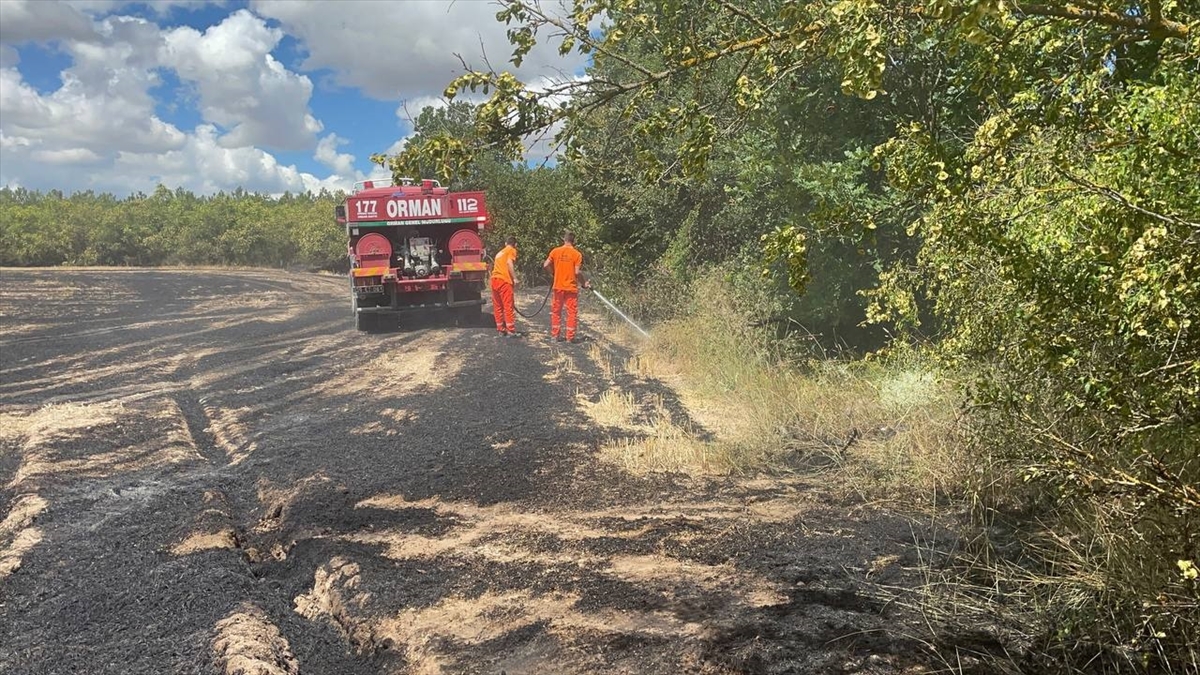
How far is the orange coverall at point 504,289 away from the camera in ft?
46.6

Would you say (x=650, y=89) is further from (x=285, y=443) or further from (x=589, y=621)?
(x=285, y=443)

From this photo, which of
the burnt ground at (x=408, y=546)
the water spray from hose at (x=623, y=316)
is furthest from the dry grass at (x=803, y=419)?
the water spray from hose at (x=623, y=316)

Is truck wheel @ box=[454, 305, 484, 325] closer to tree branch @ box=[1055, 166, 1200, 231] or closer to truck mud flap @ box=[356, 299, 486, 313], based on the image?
truck mud flap @ box=[356, 299, 486, 313]

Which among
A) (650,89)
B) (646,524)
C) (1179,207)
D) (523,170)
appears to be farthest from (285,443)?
(523,170)

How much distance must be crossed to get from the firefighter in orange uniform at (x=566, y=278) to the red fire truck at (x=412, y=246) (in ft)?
6.71

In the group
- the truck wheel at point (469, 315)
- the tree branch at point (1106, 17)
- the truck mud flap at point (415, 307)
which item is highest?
the tree branch at point (1106, 17)

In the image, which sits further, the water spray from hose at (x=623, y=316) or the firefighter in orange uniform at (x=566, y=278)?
the water spray from hose at (x=623, y=316)

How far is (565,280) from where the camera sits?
543 inches

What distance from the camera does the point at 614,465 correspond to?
696cm

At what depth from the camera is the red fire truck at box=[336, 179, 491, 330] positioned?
1515cm

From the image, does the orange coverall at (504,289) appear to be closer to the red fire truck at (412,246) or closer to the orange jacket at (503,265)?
the orange jacket at (503,265)

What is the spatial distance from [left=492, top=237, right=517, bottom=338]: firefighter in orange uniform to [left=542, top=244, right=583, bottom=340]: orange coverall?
0.75 m

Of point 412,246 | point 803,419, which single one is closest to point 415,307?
point 412,246

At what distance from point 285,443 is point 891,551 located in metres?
5.46
